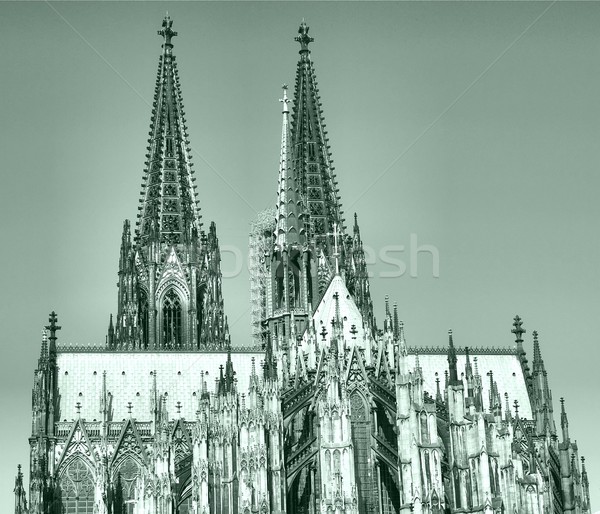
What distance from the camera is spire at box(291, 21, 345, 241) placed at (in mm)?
92375

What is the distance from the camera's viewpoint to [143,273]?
84750 mm

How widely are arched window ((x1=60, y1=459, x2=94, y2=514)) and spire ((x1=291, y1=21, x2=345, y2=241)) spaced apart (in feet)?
86.4

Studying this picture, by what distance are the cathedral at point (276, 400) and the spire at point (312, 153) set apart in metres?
0.90

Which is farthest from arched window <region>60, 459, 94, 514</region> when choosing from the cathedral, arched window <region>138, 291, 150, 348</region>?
arched window <region>138, 291, 150, 348</region>

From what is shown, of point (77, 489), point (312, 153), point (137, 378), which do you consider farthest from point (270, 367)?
point (312, 153)

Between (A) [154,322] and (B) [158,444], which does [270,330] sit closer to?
(A) [154,322]

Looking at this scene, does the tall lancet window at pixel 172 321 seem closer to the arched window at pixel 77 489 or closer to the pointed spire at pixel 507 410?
the arched window at pixel 77 489

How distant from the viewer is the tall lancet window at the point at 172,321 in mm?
83312

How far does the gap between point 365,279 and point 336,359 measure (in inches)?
941

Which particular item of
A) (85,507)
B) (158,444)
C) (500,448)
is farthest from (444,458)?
(85,507)

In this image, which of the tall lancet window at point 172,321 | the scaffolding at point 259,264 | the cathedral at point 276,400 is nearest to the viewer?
the cathedral at point 276,400

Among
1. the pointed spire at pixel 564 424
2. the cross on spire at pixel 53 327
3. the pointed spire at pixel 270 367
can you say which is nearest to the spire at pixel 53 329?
the cross on spire at pixel 53 327

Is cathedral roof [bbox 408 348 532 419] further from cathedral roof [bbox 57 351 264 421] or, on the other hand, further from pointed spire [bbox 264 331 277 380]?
pointed spire [bbox 264 331 277 380]

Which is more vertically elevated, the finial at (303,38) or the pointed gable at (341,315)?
the finial at (303,38)
